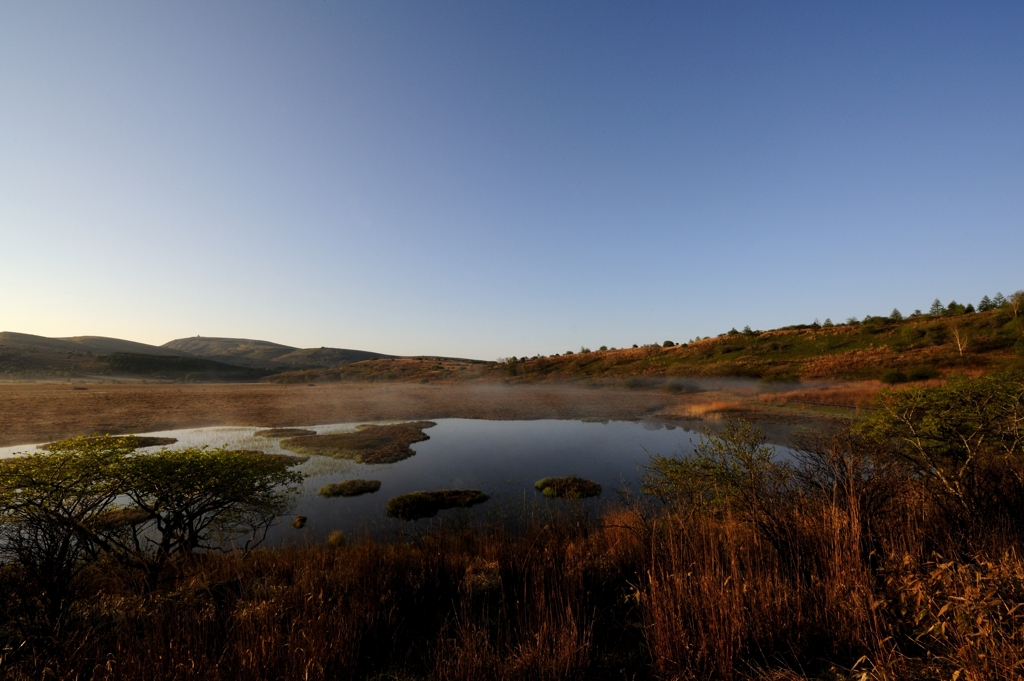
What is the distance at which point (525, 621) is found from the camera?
546 centimetres

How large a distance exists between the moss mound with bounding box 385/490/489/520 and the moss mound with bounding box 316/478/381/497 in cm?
256

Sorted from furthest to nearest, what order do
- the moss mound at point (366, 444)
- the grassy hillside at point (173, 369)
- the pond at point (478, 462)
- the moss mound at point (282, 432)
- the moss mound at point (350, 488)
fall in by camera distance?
the grassy hillside at point (173, 369), the moss mound at point (282, 432), the moss mound at point (366, 444), the moss mound at point (350, 488), the pond at point (478, 462)

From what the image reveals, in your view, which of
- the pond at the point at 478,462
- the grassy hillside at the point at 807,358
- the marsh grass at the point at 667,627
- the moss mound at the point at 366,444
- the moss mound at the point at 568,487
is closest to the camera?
the marsh grass at the point at 667,627

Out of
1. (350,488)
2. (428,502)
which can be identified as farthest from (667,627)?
(350,488)

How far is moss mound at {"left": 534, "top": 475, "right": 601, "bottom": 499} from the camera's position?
713 inches

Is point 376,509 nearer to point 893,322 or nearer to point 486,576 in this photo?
point 486,576

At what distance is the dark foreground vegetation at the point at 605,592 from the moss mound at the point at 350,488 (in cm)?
869

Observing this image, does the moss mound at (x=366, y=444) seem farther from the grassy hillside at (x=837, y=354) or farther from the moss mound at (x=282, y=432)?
the grassy hillside at (x=837, y=354)

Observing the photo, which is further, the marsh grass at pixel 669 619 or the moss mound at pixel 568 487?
the moss mound at pixel 568 487

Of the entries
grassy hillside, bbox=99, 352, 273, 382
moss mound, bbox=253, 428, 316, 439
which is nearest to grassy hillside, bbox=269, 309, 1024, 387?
grassy hillside, bbox=99, 352, 273, 382

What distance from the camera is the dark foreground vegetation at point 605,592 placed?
3834mm

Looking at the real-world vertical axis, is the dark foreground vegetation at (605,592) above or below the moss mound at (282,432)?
above

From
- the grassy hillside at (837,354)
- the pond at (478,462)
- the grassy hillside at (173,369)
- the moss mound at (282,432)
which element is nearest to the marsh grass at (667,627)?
the pond at (478,462)

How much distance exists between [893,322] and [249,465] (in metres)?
107
